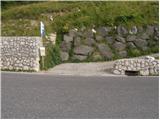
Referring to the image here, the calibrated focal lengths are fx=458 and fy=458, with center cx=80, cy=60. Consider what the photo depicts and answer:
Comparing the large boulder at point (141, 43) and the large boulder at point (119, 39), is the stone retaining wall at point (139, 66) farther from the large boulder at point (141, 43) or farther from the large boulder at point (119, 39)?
the large boulder at point (119, 39)

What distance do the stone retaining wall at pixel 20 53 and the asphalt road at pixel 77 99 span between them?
18.4ft

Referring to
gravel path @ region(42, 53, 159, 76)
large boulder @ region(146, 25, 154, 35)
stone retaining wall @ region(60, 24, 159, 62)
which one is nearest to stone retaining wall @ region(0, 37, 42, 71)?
gravel path @ region(42, 53, 159, 76)

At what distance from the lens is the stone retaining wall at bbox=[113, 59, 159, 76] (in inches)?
784

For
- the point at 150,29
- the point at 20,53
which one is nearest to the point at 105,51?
the point at 150,29

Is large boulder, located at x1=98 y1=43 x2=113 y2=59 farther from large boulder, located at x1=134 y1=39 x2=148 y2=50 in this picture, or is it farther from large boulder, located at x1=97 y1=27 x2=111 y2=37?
large boulder, located at x1=134 y1=39 x2=148 y2=50

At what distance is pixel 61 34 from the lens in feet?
84.6

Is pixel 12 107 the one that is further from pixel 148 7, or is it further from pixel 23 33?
pixel 148 7

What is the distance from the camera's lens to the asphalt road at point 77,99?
956 centimetres

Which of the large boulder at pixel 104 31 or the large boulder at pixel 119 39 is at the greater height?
the large boulder at pixel 104 31

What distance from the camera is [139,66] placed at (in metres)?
20.1

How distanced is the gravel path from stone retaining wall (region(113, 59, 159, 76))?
484 millimetres

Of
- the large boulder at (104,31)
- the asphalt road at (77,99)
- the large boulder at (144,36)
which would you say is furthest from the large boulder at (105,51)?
the asphalt road at (77,99)

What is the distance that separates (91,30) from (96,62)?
2.51 metres

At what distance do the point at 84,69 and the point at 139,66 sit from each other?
288cm
